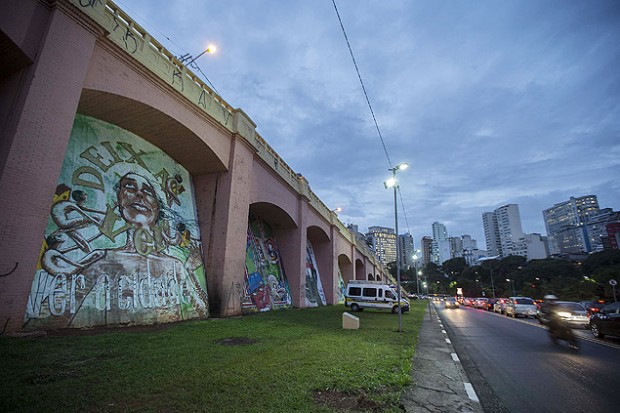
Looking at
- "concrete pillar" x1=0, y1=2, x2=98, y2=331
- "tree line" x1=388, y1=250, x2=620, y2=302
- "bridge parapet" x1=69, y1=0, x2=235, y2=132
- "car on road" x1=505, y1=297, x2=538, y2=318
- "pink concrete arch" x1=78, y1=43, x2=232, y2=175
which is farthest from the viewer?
"tree line" x1=388, y1=250, x2=620, y2=302

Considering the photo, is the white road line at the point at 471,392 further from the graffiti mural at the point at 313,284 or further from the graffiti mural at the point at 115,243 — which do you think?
the graffiti mural at the point at 313,284

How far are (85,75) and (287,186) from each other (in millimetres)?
14668

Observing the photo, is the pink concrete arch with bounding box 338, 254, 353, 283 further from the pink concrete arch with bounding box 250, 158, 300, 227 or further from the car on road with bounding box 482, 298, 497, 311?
the pink concrete arch with bounding box 250, 158, 300, 227

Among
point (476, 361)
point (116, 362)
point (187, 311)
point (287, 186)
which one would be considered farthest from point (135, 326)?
point (287, 186)

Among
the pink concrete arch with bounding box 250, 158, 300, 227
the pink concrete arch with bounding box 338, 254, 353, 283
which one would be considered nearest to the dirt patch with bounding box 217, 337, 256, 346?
the pink concrete arch with bounding box 250, 158, 300, 227

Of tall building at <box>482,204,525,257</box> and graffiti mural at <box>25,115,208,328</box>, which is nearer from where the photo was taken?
graffiti mural at <box>25,115,208,328</box>

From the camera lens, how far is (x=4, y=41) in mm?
7703

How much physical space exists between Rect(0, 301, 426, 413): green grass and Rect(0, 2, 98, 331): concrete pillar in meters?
1.73

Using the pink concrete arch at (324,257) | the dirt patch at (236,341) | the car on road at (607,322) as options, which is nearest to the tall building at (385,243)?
the pink concrete arch at (324,257)

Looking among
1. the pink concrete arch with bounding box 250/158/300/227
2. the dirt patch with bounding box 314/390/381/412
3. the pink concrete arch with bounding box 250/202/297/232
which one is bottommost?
the dirt patch with bounding box 314/390/381/412

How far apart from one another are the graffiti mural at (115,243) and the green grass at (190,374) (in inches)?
77.0

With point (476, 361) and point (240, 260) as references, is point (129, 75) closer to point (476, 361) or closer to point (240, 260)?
point (240, 260)

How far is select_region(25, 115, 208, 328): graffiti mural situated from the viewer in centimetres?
886

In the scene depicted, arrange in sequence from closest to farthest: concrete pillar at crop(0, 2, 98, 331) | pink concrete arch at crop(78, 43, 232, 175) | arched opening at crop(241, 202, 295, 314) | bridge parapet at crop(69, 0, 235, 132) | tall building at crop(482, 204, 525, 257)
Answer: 1. concrete pillar at crop(0, 2, 98, 331)
2. bridge parapet at crop(69, 0, 235, 132)
3. pink concrete arch at crop(78, 43, 232, 175)
4. arched opening at crop(241, 202, 295, 314)
5. tall building at crop(482, 204, 525, 257)
